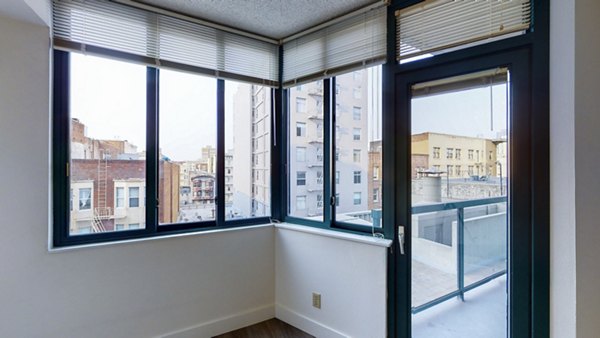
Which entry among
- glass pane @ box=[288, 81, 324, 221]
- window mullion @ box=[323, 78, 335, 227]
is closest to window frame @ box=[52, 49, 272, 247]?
glass pane @ box=[288, 81, 324, 221]

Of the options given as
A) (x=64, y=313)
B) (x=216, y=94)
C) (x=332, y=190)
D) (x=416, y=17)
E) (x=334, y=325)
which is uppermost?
(x=416, y=17)

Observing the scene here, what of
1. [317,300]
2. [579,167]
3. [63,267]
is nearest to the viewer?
[579,167]

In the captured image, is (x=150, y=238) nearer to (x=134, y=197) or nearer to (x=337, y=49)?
(x=134, y=197)

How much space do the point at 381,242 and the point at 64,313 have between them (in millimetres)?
2197

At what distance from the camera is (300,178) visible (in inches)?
123

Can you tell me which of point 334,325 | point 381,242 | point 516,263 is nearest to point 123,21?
point 381,242

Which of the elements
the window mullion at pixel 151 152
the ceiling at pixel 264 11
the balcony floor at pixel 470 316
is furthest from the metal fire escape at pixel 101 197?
the balcony floor at pixel 470 316

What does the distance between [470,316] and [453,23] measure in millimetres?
1836

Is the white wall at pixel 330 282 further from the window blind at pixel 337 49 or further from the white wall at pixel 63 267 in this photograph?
the window blind at pixel 337 49

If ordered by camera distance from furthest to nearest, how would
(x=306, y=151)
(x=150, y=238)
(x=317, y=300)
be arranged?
(x=306, y=151), (x=317, y=300), (x=150, y=238)

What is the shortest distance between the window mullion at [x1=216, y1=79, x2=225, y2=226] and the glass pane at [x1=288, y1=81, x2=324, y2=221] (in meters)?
0.66

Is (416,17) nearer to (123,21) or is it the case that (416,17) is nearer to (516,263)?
(516,263)

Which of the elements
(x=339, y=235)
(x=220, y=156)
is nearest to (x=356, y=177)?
(x=339, y=235)

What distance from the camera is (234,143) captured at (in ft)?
9.93
